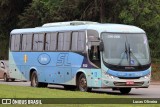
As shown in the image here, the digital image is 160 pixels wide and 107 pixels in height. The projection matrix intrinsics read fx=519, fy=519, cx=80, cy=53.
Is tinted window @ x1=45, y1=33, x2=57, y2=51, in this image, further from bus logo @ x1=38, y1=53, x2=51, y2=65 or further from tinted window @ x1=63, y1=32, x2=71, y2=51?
tinted window @ x1=63, y1=32, x2=71, y2=51

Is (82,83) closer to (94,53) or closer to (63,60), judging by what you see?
(94,53)

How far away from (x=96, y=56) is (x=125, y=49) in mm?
1391

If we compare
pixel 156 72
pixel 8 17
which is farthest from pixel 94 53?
pixel 8 17

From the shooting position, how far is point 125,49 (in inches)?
953

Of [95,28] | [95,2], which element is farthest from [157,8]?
[95,28]

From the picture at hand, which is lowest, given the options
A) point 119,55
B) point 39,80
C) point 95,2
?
point 39,80

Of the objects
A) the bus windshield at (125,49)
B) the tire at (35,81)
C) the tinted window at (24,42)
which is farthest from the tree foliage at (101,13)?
the bus windshield at (125,49)

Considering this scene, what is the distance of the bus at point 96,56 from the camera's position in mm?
23922

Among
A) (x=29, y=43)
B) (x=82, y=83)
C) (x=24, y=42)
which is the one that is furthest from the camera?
(x=24, y=42)

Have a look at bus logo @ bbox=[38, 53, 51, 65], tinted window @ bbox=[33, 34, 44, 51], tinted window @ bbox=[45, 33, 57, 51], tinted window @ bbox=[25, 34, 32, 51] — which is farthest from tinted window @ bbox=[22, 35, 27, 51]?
tinted window @ bbox=[45, 33, 57, 51]

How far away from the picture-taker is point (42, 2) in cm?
4844

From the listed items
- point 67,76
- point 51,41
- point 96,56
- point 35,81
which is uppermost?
point 51,41

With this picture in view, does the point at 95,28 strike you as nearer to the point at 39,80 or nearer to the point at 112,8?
the point at 39,80

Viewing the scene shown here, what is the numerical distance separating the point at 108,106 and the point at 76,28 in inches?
443
